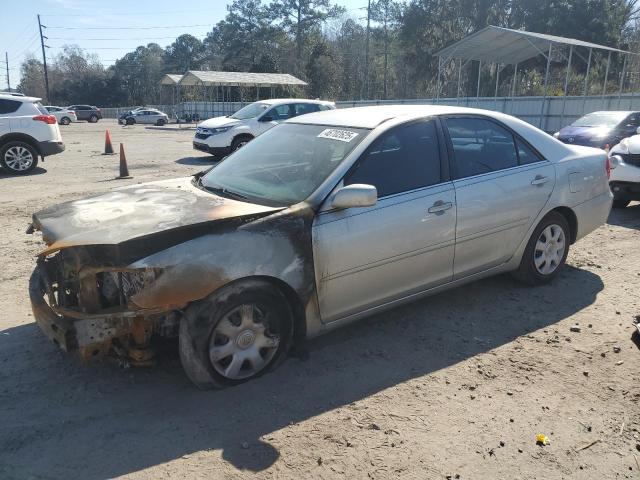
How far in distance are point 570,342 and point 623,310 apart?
907 mm

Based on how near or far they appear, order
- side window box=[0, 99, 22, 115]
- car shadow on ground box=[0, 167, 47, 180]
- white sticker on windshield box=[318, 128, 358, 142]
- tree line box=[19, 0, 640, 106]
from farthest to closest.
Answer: tree line box=[19, 0, 640, 106] → car shadow on ground box=[0, 167, 47, 180] → side window box=[0, 99, 22, 115] → white sticker on windshield box=[318, 128, 358, 142]

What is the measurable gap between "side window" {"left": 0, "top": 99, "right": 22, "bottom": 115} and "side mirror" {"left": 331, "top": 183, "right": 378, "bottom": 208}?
1130cm

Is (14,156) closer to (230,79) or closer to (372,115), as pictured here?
(372,115)

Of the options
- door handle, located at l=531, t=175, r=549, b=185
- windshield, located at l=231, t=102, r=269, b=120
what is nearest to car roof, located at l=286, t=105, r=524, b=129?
door handle, located at l=531, t=175, r=549, b=185

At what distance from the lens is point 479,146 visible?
14.7ft

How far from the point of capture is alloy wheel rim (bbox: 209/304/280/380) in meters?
3.23

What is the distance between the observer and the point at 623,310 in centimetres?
455

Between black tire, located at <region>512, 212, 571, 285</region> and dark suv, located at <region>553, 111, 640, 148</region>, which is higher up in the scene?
dark suv, located at <region>553, 111, 640, 148</region>

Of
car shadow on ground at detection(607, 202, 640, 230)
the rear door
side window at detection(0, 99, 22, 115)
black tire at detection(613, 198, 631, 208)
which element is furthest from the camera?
side window at detection(0, 99, 22, 115)

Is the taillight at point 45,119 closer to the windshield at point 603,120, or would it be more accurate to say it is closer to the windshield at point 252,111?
the windshield at point 252,111

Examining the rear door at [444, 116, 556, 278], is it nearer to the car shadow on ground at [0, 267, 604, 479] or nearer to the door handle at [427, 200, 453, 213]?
the door handle at [427, 200, 453, 213]

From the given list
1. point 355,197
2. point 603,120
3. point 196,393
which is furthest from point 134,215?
point 603,120

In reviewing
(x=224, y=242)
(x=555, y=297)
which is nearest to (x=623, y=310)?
(x=555, y=297)

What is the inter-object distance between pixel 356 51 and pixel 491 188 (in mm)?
64143
